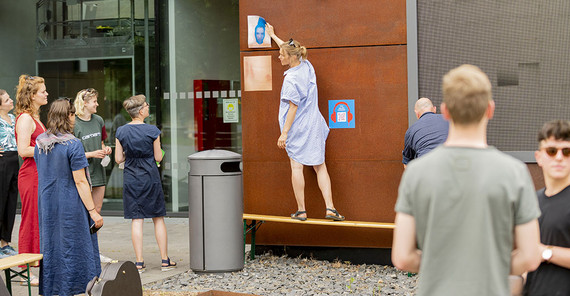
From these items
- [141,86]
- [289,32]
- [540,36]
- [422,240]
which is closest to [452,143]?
[422,240]

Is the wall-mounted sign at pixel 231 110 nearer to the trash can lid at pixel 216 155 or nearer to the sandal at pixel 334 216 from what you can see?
the trash can lid at pixel 216 155

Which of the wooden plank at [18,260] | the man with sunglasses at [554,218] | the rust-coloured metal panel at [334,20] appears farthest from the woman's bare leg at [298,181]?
the man with sunglasses at [554,218]

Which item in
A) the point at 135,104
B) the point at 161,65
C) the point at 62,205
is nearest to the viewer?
the point at 62,205

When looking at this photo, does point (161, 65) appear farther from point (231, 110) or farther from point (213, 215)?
point (213, 215)

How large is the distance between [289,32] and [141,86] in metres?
4.47

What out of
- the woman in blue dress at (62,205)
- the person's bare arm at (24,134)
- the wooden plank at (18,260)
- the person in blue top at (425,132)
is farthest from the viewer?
the person's bare arm at (24,134)

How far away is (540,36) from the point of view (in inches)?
296

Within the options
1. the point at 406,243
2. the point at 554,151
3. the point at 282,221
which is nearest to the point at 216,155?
the point at 282,221

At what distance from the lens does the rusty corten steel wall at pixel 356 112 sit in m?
8.06

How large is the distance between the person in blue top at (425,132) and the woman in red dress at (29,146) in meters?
3.58

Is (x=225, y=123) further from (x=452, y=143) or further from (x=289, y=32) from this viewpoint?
(x=452, y=143)

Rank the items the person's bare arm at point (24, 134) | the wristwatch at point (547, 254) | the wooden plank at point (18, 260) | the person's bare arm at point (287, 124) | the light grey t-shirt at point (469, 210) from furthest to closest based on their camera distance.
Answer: the person's bare arm at point (287, 124)
the person's bare arm at point (24, 134)
the wooden plank at point (18, 260)
the wristwatch at point (547, 254)
the light grey t-shirt at point (469, 210)

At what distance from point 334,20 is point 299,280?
9.56 feet

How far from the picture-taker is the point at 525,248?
2.52m
